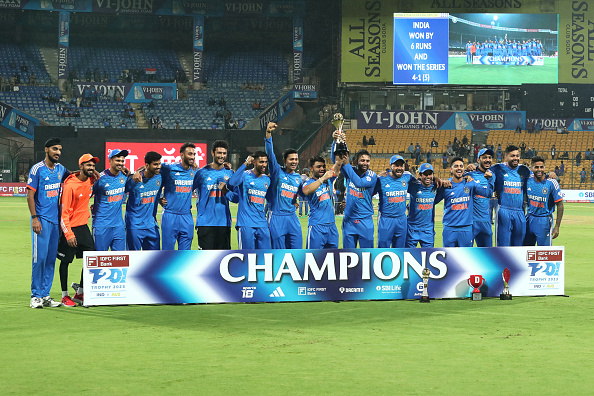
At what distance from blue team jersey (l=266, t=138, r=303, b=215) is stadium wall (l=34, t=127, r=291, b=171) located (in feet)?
106

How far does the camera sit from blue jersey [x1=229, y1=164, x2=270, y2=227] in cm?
1192

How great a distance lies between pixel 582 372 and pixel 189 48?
2443 inches

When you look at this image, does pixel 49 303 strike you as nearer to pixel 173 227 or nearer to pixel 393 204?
pixel 173 227

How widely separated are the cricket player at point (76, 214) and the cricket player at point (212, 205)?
1806 millimetres

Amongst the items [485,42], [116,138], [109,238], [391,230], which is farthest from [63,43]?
[391,230]

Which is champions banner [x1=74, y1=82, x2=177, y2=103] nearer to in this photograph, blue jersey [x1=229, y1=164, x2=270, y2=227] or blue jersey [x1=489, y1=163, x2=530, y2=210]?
blue jersey [x1=489, y1=163, x2=530, y2=210]

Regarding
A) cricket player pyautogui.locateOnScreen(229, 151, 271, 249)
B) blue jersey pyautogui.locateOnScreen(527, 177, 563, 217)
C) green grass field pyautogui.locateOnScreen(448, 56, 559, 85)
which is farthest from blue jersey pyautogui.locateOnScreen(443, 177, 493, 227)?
green grass field pyautogui.locateOnScreen(448, 56, 559, 85)

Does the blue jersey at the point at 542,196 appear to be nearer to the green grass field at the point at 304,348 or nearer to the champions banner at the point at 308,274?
the champions banner at the point at 308,274

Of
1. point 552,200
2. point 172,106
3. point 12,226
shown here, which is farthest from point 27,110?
point 552,200

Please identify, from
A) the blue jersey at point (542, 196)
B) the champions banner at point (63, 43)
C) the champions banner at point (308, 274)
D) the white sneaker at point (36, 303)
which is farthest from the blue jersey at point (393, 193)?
the champions banner at point (63, 43)

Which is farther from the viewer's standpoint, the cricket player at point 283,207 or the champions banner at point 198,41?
the champions banner at point 198,41

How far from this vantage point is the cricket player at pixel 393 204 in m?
12.6

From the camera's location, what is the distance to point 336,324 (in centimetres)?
961

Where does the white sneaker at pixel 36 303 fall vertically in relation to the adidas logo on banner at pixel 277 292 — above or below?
below
